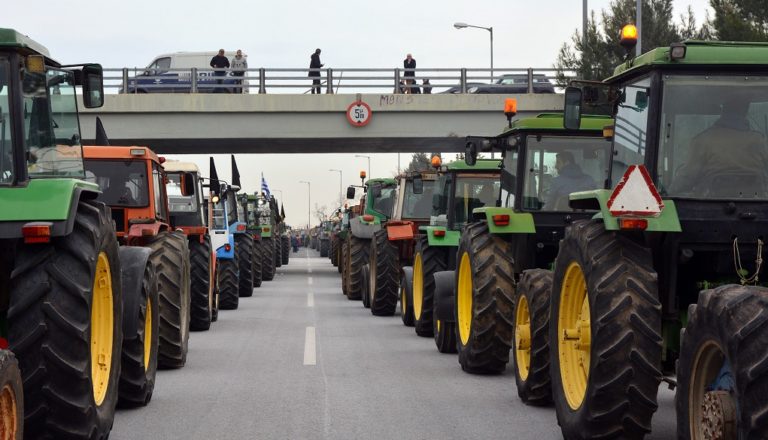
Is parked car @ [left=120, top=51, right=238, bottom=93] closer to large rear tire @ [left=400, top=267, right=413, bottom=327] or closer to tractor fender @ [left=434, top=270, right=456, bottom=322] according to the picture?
large rear tire @ [left=400, top=267, right=413, bottom=327]

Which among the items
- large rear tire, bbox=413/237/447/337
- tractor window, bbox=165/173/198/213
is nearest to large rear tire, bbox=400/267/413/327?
large rear tire, bbox=413/237/447/337

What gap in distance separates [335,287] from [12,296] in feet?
81.6

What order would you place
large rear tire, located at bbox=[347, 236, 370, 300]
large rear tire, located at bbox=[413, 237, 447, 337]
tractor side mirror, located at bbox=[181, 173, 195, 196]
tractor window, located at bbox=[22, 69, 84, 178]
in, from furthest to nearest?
large rear tire, located at bbox=[347, 236, 370, 300] < large rear tire, located at bbox=[413, 237, 447, 337] < tractor side mirror, located at bbox=[181, 173, 195, 196] < tractor window, located at bbox=[22, 69, 84, 178]

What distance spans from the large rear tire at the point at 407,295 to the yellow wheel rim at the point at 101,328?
964cm

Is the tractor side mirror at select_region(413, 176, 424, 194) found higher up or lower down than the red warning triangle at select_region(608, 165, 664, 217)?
lower down

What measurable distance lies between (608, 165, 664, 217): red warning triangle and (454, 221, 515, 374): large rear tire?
4.53 m

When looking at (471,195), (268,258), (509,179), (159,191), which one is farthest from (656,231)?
(268,258)

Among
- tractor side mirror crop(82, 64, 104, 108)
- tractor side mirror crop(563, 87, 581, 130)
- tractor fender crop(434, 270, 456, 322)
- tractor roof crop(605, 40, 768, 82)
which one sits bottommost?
tractor fender crop(434, 270, 456, 322)

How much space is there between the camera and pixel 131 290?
9734mm

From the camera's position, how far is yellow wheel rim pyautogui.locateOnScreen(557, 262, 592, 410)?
8.51 metres

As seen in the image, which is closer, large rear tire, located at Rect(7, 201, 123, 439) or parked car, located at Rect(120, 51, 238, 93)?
large rear tire, located at Rect(7, 201, 123, 439)

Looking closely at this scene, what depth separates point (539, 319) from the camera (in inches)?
403

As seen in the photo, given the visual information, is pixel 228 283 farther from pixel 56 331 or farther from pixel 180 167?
pixel 56 331

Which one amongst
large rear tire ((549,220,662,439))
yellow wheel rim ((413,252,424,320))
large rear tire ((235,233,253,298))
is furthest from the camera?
large rear tire ((235,233,253,298))
